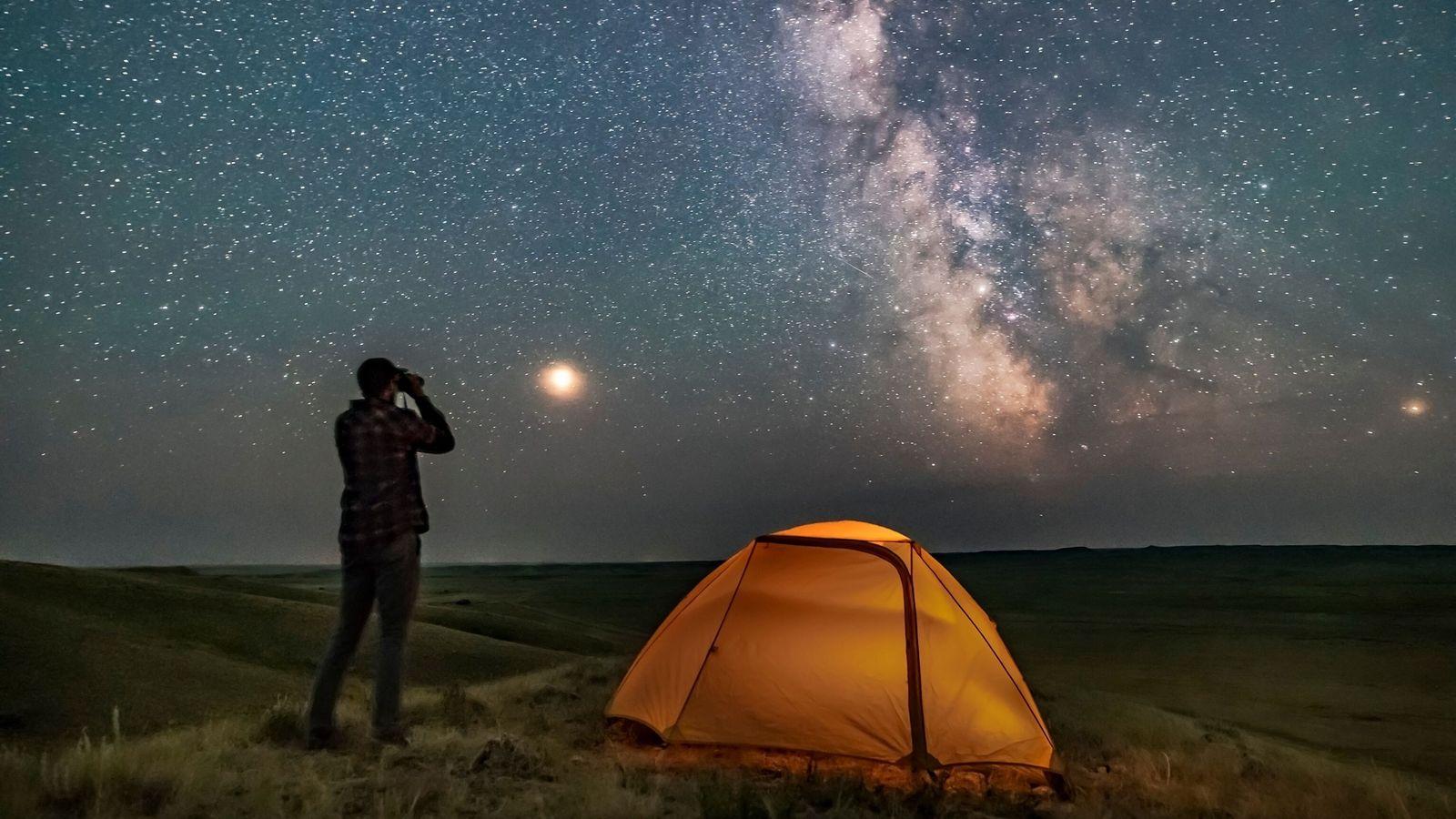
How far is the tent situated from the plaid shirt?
10.0ft

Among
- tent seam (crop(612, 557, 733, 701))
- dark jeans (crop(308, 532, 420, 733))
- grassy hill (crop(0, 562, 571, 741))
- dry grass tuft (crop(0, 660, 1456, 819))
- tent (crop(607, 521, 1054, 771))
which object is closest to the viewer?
dry grass tuft (crop(0, 660, 1456, 819))

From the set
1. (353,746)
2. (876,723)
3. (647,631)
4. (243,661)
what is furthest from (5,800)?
(647,631)

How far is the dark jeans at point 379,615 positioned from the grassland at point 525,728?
17.2 inches

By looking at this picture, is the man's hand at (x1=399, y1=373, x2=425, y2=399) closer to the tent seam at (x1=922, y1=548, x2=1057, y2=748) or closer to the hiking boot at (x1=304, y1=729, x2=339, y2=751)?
the hiking boot at (x1=304, y1=729, x2=339, y2=751)

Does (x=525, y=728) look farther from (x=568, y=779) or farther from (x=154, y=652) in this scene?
(x=154, y=652)

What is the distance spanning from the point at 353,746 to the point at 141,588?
13.9 meters

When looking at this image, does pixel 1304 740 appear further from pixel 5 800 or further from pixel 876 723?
pixel 5 800

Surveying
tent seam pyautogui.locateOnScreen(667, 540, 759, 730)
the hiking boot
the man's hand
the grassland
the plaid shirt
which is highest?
the man's hand

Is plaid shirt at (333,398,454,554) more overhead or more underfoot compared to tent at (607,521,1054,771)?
more overhead

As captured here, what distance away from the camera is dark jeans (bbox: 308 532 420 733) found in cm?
653

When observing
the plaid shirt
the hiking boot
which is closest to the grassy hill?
the hiking boot

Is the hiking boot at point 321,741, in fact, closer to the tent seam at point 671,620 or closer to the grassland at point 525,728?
the grassland at point 525,728

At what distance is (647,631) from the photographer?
121 feet

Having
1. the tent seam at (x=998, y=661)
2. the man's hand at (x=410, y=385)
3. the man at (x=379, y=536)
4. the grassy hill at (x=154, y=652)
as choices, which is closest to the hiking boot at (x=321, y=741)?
the man at (x=379, y=536)
